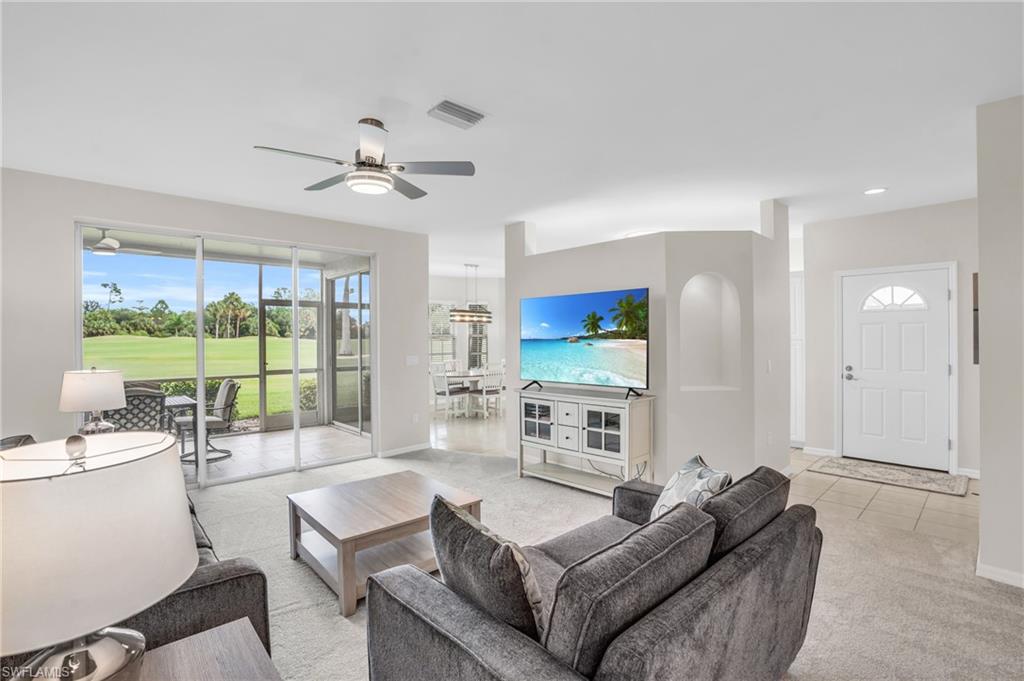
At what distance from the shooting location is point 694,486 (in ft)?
6.55

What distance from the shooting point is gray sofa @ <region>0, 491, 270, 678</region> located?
4.87 feet

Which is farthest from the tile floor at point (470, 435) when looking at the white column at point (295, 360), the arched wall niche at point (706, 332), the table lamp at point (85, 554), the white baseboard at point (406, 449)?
the table lamp at point (85, 554)

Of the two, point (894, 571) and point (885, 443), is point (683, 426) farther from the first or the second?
point (885, 443)

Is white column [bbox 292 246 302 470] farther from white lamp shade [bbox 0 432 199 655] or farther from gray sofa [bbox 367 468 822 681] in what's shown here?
white lamp shade [bbox 0 432 199 655]

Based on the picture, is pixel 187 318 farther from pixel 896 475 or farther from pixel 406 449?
pixel 896 475

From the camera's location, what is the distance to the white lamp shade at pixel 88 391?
3.07m

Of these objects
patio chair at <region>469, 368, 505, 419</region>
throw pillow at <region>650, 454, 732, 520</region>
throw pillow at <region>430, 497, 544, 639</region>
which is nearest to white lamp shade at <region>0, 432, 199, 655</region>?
throw pillow at <region>430, 497, 544, 639</region>

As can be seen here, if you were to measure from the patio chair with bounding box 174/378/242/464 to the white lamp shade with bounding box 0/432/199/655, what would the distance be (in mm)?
4308

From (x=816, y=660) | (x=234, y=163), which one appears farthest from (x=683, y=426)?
(x=234, y=163)

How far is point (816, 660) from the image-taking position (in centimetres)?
211

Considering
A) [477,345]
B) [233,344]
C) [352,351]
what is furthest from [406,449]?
[477,345]

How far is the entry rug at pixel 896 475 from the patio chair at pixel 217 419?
5.89 meters

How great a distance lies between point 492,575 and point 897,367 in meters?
5.46

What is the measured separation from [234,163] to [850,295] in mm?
5961
